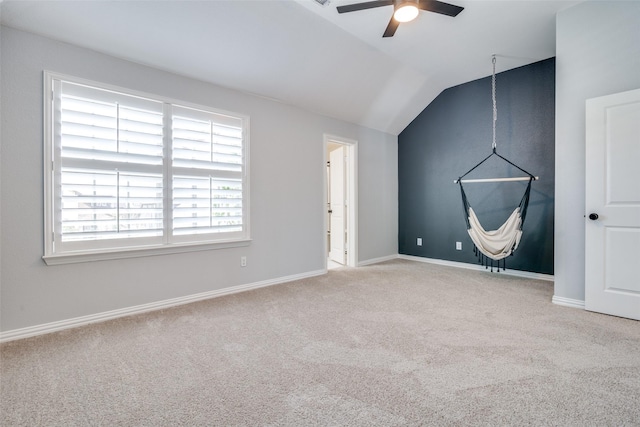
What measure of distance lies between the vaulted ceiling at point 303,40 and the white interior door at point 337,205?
3.14 feet

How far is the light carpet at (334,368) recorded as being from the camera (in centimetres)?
136

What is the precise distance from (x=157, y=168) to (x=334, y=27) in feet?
7.33

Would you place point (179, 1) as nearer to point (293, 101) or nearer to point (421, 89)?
point (293, 101)

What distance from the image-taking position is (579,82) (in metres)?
2.68

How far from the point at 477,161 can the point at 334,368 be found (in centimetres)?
388

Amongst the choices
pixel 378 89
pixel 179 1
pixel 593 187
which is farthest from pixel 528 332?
pixel 179 1

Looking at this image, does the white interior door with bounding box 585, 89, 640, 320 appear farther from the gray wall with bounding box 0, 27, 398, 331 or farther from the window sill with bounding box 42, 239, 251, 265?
the window sill with bounding box 42, 239, 251, 265

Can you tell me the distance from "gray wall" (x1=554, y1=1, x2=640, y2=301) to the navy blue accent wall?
105 centimetres

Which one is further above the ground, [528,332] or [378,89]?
[378,89]

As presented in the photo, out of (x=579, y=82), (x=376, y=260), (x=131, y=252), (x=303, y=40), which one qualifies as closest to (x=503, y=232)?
(x=579, y=82)

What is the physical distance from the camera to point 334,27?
115 inches

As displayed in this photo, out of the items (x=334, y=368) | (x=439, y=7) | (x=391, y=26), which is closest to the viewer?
(x=334, y=368)

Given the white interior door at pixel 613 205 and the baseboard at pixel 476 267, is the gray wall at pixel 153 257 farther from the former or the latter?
the white interior door at pixel 613 205

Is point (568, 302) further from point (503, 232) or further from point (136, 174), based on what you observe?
point (136, 174)
